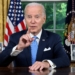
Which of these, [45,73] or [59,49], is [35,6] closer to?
[59,49]

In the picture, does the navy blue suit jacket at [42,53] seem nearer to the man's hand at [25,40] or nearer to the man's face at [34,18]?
the man's face at [34,18]

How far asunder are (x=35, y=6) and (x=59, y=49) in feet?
1.53

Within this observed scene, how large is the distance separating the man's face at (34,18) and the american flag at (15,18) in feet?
8.27

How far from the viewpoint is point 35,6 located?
82.6 inches

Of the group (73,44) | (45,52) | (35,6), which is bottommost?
(73,44)

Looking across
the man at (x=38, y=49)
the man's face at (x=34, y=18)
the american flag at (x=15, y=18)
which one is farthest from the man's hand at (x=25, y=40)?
the american flag at (x=15, y=18)

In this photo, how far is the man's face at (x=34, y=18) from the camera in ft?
6.76

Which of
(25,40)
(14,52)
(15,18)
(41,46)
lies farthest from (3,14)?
(25,40)

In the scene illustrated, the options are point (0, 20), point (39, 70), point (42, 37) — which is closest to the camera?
point (39, 70)

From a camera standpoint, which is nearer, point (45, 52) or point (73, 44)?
point (45, 52)

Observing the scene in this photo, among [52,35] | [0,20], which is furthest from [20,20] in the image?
[52,35]

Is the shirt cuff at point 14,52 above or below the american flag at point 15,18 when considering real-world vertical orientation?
below

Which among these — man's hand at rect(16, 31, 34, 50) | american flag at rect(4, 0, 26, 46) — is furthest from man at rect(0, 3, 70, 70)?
american flag at rect(4, 0, 26, 46)

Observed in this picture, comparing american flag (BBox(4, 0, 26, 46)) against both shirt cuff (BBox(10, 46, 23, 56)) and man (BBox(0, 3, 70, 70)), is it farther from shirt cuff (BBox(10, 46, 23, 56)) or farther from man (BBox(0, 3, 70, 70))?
shirt cuff (BBox(10, 46, 23, 56))
